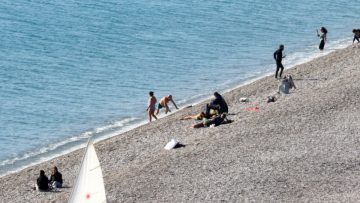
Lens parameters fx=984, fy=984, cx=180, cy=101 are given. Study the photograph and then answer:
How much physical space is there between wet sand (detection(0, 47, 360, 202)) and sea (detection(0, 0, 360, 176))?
4661mm

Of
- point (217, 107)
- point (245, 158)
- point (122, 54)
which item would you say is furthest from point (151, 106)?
point (122, 54)

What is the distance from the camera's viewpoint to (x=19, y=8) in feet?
217

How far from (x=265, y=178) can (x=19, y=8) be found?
144 feet

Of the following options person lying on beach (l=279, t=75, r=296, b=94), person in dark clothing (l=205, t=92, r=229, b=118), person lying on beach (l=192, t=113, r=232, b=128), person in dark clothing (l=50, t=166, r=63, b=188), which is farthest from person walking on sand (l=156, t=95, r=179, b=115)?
person in dark clothing (l=50, t=166, r=63, b=188)

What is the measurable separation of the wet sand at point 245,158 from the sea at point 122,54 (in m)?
4.66

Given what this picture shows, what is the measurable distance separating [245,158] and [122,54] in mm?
26911

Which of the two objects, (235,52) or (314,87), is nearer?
(314,87)

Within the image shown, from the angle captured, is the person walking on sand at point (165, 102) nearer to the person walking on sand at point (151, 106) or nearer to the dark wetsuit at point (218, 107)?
the person walking on sand at point (151, 106)

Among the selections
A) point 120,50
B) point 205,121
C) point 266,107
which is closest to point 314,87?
point 266,107

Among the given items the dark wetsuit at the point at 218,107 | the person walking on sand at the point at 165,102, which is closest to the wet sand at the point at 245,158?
the dark wetsuit at the point at 218,107

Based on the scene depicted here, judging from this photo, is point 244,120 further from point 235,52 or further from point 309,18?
point 309,18

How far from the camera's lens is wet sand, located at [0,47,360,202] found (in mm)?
24375

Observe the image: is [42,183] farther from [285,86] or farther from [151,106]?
[285,86]

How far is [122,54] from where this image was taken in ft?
173
